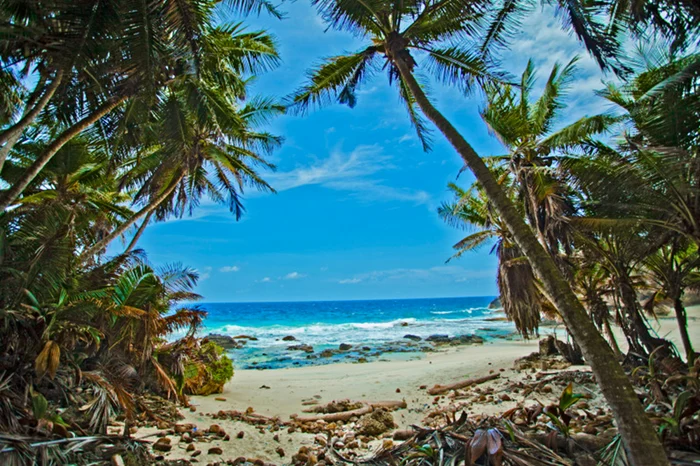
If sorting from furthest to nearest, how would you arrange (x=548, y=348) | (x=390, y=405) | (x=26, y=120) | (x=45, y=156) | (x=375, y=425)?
1. (x=548, y=348)
2. (x=390, y=405)
3. (x=45, y=156)
4. (x=375, y=425)
5. (x=26, y=120)

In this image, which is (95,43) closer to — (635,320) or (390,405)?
(390,405)

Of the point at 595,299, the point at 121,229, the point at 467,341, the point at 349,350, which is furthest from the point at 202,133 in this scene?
the point at 467,341

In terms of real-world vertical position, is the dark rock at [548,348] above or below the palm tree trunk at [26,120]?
below

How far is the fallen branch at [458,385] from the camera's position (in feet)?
29.6

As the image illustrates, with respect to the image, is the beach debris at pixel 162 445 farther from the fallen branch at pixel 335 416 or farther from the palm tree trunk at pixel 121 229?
the palm tree trunk at pixel 121 229

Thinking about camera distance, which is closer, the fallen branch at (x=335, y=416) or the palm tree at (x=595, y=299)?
the fallen branch at (x=335, y=416)

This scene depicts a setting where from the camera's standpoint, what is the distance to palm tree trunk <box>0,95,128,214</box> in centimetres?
539

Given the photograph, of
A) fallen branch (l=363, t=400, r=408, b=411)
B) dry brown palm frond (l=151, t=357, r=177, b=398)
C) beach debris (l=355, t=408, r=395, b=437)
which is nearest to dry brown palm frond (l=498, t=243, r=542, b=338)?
fallen branch (l=363, t=400, r=408, b=411)

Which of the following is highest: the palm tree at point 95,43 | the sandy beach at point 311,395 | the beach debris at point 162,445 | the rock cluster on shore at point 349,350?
the palm tree at point 95,43

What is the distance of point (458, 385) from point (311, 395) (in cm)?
385

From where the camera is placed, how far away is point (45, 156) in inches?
232

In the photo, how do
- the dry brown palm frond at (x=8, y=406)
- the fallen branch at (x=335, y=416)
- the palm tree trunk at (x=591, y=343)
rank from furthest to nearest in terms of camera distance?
the fallen branch at (x=335, y=416), the dry brown palm frond at (x=8, y=406), the palm tree trunk at (x=591, y=343)

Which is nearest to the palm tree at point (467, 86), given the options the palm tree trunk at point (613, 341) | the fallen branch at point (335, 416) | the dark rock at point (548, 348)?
the fallen branch at point (335, 416)

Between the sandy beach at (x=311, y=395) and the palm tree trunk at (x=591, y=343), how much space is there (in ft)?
8.79
